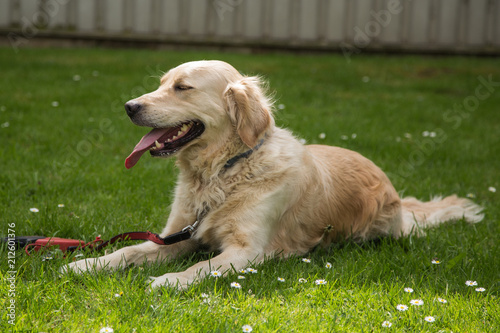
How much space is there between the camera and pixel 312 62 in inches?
380

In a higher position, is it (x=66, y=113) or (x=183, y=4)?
(x=183, y=4)

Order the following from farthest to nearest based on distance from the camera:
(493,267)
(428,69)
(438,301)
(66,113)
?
(428,69) → (66,113) → (493,267) → (438,301)

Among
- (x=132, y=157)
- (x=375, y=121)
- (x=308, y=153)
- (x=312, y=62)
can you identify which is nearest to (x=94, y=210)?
(x=132, y=157)

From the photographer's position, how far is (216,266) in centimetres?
272

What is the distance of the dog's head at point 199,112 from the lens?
298 cm

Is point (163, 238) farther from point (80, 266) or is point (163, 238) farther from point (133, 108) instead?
point (133, 108)

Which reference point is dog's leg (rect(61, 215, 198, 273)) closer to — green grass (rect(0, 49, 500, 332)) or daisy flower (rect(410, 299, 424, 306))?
green grass (rect(0, 49, 500, 332))

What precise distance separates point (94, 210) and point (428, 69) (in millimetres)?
7610

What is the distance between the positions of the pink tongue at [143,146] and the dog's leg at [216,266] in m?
0.71

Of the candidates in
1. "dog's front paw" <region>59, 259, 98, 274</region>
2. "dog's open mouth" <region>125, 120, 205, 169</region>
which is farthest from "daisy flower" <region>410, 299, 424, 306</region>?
"dog's front paw" <region>59, 259, 98, 274</region>

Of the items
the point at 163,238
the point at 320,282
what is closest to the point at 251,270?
the point at 320,282

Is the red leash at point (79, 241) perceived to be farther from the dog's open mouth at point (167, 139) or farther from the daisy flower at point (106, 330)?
the daisy flower at point (106, 330)

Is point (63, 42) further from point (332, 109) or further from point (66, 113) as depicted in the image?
point (332, 109)

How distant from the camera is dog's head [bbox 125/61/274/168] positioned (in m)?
2.98
